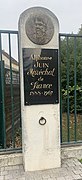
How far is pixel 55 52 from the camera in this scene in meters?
2.95

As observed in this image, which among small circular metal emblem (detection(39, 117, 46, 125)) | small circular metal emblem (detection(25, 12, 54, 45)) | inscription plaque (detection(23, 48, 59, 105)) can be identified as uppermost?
small circular metal emblem (detection(25, 12, 54, 45))

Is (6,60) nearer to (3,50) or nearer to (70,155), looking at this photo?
(3,50)

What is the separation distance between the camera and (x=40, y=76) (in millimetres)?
2920

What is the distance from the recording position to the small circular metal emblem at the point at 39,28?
2832 mm

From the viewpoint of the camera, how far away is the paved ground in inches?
110

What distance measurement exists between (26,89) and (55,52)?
2.18 ft

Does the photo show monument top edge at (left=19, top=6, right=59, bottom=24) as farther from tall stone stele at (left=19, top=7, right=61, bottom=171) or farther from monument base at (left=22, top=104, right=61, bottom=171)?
monument base at (left=22, top=104, right=61, bottom=171)

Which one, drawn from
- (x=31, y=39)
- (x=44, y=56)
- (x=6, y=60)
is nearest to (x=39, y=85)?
(x=44, y=56)

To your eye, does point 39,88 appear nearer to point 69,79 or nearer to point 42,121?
point 42,121

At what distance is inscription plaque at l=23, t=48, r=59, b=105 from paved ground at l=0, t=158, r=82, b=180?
0.99m

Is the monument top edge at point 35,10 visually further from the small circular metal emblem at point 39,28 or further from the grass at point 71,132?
the grass at point 71,132

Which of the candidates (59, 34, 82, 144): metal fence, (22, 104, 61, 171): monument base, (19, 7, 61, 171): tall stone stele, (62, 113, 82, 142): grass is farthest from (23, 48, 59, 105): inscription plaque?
(62, 113, 82, 142): grass

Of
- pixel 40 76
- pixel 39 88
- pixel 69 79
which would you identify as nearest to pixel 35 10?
pixel 40 76

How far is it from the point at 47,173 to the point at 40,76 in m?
1.36
